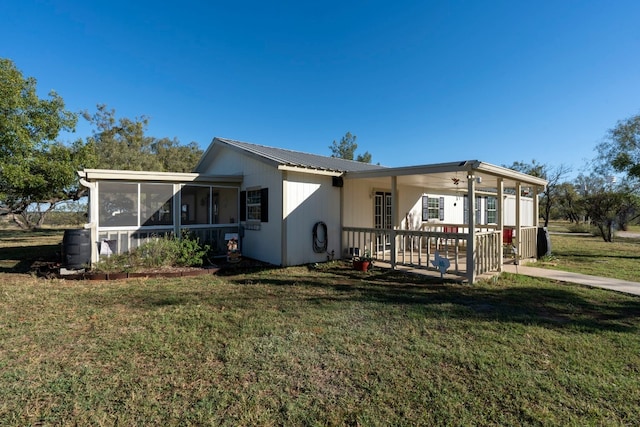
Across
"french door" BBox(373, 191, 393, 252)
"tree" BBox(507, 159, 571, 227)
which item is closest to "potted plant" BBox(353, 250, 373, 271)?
"french door" BBox(373, 191, 393, 252)

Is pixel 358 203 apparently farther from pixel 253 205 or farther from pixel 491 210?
pixel 491 210

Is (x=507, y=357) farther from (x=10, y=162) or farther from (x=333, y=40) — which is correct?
(x=10, y=162)

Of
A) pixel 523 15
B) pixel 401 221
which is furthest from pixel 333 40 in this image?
pixel 401 221

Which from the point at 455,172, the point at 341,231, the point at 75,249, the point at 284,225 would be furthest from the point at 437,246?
the point at 75,249

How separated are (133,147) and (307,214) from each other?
26.1 metres

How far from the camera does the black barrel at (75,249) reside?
7162 mm

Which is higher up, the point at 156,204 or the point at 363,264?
the point at 156,204

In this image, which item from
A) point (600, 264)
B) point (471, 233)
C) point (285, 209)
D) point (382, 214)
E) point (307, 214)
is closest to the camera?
point (471, 233)

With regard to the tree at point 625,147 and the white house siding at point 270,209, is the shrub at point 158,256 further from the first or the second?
the tree at point 625,147

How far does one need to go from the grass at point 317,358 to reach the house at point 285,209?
226cm

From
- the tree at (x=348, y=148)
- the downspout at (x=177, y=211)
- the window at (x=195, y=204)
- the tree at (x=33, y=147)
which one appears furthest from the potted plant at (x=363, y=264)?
the tree at (x=348, y=148)

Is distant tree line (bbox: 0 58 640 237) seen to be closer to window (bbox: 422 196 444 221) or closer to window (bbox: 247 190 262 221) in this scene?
window (bbox: 422 196 444 221)

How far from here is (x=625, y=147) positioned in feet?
42.2

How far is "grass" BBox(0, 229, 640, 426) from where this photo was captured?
2414 millimetres
